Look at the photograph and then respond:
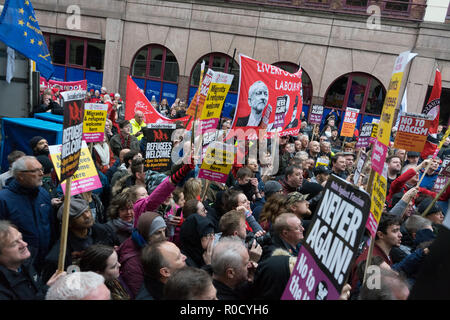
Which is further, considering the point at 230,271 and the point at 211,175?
the point at 211,175

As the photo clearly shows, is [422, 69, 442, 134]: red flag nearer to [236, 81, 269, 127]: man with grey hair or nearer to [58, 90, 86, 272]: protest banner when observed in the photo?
[236, 81, 269, 127]: man with grey hair

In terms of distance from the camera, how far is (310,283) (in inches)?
88.8

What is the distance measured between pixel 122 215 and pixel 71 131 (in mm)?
1207

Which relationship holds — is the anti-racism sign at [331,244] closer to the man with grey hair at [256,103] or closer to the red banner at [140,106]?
the man with grey hair at [256,103]

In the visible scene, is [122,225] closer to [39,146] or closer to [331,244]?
[39,146]

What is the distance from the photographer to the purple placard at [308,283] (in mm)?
2082

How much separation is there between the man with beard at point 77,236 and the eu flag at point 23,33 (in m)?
4.90

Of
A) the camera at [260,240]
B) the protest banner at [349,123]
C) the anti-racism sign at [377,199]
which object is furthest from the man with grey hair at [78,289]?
the protest banner at [349,123]

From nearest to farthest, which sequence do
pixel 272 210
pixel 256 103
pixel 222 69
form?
1. pixel 272 210
2. pixel 256 103
3. pixel 222 69

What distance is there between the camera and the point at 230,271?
9.51 feet

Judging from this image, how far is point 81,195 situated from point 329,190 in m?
3.15

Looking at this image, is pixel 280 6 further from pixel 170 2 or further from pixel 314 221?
pixel 314 221

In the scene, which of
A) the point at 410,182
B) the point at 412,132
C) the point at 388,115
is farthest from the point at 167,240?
the point at 412,132
